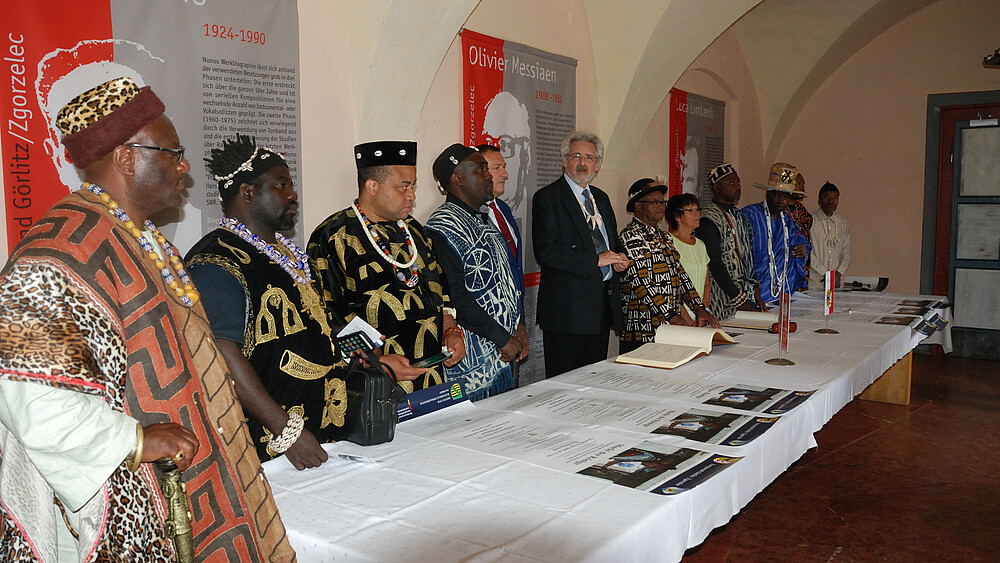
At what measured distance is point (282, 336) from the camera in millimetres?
1874

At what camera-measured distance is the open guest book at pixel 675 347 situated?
9.14 feet

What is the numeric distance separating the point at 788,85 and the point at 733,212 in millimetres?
3870

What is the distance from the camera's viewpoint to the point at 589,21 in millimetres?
5305

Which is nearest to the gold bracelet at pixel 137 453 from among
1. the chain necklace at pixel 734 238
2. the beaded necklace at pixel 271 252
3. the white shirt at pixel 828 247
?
the beaded necklace at pixel 271 252

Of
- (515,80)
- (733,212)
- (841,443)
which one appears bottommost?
(841,443)

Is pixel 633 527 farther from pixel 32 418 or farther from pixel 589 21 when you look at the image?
pixel 589 21

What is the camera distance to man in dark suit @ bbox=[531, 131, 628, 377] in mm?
3953

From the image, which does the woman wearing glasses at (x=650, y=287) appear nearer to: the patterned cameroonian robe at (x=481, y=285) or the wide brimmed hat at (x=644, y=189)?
the wide brimmed hat at (x=644, y=189)

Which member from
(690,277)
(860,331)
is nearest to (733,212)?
(690,277)

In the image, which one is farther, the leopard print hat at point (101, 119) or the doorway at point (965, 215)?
the doorway at point (965, 215)

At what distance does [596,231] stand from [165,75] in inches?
90.1

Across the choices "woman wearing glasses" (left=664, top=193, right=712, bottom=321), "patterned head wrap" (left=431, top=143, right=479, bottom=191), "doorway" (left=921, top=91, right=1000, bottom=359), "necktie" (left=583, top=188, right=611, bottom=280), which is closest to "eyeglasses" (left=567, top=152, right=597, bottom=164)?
"necktie" (left=583, top=188, right=611, bottom=280)

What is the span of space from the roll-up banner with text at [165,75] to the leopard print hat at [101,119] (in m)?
1.22

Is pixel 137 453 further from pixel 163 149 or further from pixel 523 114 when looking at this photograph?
pixel 523 114
